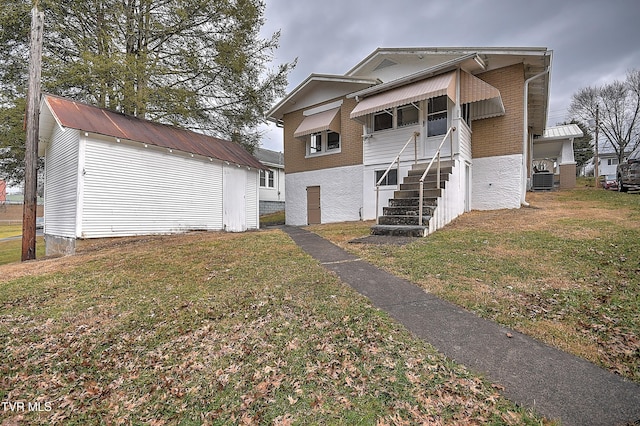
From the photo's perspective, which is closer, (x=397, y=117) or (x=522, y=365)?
(x=522, y=365)

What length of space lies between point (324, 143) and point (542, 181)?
48.5 ft

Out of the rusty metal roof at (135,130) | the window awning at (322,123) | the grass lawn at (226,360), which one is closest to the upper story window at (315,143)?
the window awning at (322,123)

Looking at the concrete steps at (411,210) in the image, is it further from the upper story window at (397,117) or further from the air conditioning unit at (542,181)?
the air conditioning unit at (542,181)

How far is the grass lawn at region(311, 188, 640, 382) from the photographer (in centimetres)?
314

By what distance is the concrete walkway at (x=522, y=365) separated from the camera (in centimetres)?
212

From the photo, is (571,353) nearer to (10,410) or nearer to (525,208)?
(10,410)

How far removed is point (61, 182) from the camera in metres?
11.5

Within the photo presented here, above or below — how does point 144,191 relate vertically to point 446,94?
below

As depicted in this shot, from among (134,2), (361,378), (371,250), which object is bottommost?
(361,378)

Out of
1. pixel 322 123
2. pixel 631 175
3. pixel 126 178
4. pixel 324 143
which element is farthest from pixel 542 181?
pixel 126 178

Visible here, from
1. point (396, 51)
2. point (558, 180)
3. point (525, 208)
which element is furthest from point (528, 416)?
point (558, 180)

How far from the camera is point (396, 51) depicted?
13461 millimetres

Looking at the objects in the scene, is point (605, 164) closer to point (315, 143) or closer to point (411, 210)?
point (315, 143)

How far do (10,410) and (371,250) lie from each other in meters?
6.01
